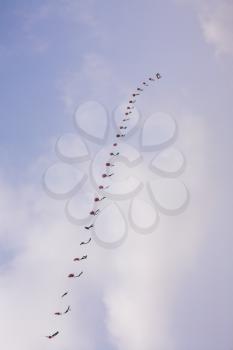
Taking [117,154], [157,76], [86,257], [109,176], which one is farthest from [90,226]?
[157,76]

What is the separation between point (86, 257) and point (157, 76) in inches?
1052

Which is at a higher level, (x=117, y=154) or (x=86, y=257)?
(x=117, y=154)

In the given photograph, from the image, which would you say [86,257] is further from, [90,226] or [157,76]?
[157,76]

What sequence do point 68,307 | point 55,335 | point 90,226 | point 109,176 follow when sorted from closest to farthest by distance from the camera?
point 55,335 → point 68,307 → point 90,226 → point 109,176

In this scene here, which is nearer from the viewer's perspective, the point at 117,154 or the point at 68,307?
the point at 68,307

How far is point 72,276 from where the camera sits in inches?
1857

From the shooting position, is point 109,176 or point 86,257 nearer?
point 86,257

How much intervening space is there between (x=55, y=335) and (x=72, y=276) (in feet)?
23.1

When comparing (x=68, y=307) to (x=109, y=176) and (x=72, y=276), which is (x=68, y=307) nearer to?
(x=72, y=276)

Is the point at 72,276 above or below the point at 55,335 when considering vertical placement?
above

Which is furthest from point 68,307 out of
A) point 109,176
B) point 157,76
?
point 157,76

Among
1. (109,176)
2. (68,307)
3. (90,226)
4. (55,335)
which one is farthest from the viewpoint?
(109,176)

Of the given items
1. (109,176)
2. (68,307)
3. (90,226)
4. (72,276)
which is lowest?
(68,307)

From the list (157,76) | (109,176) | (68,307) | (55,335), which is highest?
(157,76)
